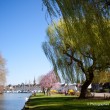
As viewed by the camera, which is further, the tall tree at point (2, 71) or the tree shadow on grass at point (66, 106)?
the tall tree at point (2, 71)

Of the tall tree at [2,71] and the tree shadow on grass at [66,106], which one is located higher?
the tall tree at [2,71]

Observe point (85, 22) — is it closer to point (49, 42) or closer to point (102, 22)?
point (102, 22)

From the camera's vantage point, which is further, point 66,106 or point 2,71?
point 2,71

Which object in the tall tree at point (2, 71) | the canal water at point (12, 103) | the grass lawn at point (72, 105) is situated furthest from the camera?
the tall tree at point (2, 71)

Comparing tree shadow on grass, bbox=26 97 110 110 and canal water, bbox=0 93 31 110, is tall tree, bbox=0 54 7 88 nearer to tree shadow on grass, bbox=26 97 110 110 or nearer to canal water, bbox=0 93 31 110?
canal water, bbox=0 93 31 110

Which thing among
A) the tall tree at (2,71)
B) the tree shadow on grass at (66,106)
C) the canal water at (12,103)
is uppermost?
the tall tree at (2,71)

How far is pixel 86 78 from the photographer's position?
141 ft

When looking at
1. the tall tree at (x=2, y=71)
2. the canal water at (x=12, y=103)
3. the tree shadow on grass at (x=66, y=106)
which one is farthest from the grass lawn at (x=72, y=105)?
the tall tree at (x=2, y=71)

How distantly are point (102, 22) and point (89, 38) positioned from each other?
1770 mm

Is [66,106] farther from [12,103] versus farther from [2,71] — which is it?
[2,71]

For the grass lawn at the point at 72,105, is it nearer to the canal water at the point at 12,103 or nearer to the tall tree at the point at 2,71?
the canal water at the point at 12,103

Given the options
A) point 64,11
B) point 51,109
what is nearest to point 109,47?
point 64,11

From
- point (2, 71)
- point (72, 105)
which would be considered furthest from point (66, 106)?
point (2, 71)

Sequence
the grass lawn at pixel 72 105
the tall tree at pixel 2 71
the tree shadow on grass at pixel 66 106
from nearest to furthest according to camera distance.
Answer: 1. the tree shadow on grass at pixel 66 106
2. the grass lawn at pixel 72 105
3. the tall tree at pixel 2 71
